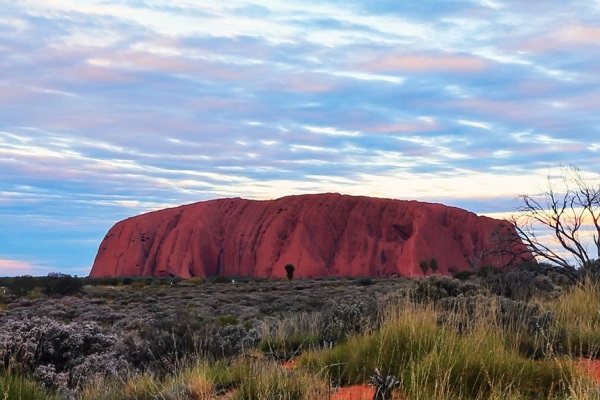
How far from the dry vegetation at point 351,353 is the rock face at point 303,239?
63.1 m

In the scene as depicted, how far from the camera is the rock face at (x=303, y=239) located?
79.4 m

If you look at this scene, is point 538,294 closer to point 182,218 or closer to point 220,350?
point 220,350

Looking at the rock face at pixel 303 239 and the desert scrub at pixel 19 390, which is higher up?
the rock face at pixel 303 239

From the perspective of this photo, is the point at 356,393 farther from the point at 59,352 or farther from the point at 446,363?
the point at 59,352

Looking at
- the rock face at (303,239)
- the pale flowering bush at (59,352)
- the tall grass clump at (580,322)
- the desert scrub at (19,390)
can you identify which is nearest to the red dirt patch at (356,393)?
the tall grass clump at (580,322)

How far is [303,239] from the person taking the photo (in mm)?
82250

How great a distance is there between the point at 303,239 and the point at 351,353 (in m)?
74.3

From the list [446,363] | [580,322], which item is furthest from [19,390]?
[580,322]

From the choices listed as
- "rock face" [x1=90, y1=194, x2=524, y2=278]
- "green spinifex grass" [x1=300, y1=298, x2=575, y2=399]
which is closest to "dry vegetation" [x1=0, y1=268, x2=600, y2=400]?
"green spinifex grass" [x1=300, y1=298, x2=575, y2=399]

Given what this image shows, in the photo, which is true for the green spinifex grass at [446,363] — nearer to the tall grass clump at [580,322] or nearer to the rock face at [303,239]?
the tall grass clump at [580,322]

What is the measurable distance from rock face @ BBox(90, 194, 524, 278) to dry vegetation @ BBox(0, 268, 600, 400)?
6313 cm

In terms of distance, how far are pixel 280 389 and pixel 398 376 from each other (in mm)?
1581

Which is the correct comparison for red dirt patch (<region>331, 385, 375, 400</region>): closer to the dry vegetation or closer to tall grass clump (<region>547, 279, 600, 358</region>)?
the dry vegetation

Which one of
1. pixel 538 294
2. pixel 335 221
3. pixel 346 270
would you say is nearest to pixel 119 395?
pixel 538 294
